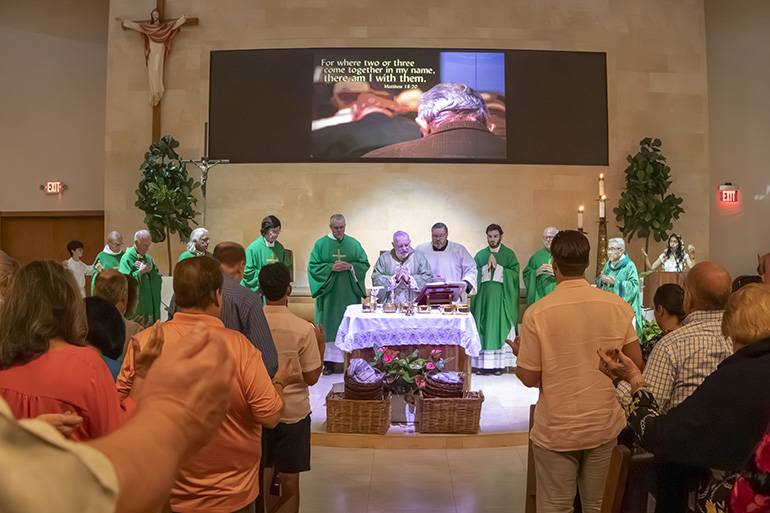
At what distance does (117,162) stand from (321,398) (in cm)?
622

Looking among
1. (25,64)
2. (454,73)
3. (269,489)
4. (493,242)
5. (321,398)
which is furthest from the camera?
(25,64)

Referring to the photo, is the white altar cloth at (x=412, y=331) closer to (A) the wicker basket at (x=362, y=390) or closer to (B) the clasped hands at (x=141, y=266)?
(A) the wicker basket at (x=362, y=390)

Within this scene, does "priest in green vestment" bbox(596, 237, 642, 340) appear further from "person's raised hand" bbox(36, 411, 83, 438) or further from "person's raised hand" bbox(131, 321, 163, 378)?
"person's raised hand" bbox(36, 411, 83, 438)

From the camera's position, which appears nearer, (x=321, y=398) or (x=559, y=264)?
(x=559, y=264)

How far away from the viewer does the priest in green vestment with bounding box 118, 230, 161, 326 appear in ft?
28.7

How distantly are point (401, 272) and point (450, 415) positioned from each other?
2032 mm

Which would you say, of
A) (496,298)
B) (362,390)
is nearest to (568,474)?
(362,390)

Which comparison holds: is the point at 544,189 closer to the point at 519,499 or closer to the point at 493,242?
the point at 493,242

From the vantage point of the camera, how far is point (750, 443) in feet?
6.95

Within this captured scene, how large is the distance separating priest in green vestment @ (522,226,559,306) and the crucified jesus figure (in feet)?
21.7

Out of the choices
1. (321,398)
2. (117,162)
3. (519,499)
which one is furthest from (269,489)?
(117,162)

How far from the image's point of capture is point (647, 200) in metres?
10.4

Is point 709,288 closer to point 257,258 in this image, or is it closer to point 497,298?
point 497,298

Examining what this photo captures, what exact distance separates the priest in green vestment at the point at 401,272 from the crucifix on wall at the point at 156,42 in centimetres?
502
